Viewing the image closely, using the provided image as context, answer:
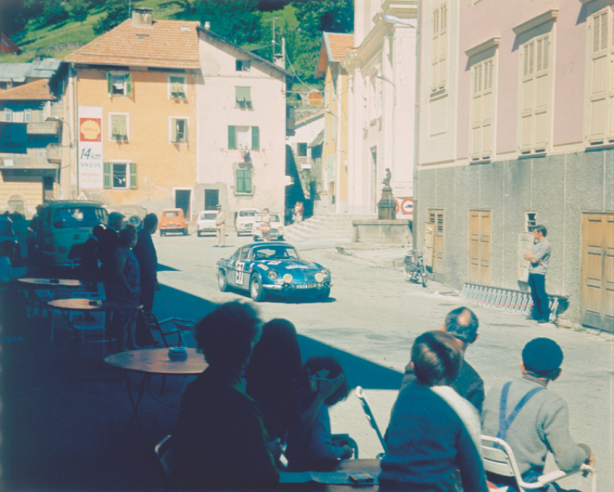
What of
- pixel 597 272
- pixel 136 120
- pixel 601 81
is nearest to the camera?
pixel 601 81

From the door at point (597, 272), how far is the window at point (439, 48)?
27.1 ft

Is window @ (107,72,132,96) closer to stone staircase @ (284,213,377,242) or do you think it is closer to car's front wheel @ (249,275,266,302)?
stone staircase @ (284,213,377,242)

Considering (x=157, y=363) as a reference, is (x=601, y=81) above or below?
above

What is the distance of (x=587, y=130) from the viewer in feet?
40.8

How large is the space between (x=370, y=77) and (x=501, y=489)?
35621 millimetres

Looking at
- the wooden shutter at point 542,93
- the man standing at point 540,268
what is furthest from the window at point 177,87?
the man standing at point 540,268

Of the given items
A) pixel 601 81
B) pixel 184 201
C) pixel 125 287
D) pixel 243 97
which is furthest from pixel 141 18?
pixel 125 287

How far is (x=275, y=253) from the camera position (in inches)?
624

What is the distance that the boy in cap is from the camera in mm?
3670

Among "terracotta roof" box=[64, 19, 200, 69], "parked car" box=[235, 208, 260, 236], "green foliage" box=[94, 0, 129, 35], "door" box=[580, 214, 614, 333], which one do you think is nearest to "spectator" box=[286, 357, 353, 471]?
"door" box=[580, 214, 614, 333]

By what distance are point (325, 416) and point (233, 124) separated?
43.6 m

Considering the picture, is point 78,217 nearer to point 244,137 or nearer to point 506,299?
point 506,299

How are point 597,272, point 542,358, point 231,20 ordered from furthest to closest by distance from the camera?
point 231,20, point 597,272, point 542,358

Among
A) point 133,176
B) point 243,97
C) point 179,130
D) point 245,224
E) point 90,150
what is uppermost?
point 243,97
